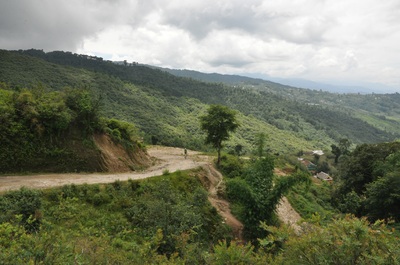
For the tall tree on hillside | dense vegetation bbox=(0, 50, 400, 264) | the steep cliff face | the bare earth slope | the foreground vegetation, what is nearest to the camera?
the foreground vegetation

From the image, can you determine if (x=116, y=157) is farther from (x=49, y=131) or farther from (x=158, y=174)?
(x=49, y=131)

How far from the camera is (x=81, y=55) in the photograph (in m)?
194

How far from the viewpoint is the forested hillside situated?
93375 mm

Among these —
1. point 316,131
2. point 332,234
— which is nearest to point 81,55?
point 316,131

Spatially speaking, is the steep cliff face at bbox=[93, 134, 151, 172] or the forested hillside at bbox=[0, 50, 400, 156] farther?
the forested hillside at bbox=[0, 50, 400, 156]

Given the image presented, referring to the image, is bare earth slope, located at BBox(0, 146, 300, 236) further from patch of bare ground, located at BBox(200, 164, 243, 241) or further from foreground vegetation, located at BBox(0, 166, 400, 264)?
foreground vegetation, located at BBox(0, 166, 400, 264)

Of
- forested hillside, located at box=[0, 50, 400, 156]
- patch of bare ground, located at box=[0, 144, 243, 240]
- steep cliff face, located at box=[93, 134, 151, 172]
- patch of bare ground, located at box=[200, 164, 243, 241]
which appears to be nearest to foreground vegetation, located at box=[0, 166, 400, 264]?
patch of bare ground, located at box=[200, 164, 243, 241]

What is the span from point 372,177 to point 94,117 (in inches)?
1160

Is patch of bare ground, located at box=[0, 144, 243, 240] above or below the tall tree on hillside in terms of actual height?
below

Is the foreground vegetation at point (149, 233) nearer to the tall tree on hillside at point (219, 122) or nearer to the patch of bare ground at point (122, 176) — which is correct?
the patch of bare ground at point (122, 176)

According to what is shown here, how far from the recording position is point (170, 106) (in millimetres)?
129250

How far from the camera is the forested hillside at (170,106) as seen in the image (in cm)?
9338

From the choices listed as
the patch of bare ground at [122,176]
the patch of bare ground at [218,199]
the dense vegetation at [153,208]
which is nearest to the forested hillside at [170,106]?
the patch of bare ground at [122,176]

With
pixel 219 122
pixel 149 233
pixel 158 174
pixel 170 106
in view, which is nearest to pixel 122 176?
pixel 158 174
